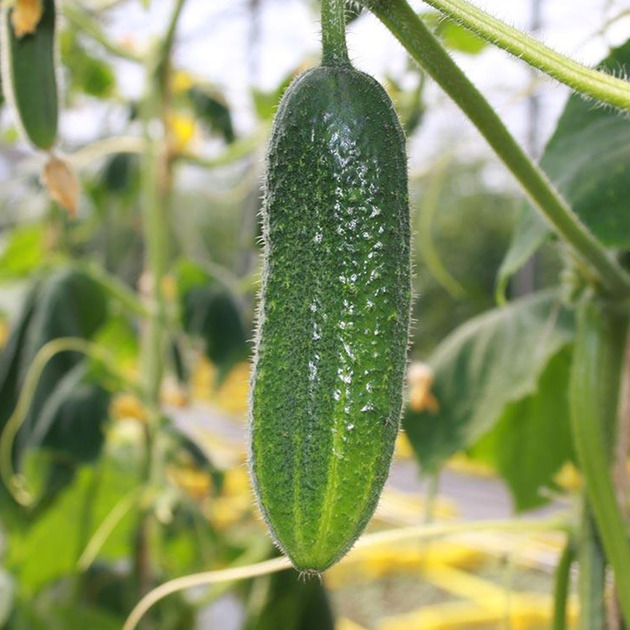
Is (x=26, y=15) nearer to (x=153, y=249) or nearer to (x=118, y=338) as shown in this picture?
(x=153, y=249)

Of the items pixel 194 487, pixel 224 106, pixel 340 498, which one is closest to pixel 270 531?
pixel 340 498

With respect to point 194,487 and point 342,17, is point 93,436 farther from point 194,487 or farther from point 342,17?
point 194,487

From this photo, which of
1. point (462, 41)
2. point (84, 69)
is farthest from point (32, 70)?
point (84, 69)

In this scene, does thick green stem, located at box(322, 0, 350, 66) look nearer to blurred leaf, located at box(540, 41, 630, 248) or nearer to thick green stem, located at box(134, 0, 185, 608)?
blurred leaf, located at box(540, 41, 630, 248)

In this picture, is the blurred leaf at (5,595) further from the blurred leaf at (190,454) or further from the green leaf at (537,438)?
the green leaf at (537,438)

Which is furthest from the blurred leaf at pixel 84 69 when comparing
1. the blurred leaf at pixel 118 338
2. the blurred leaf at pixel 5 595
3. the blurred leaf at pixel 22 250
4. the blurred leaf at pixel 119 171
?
the blurred leaf at pixel 5 595
